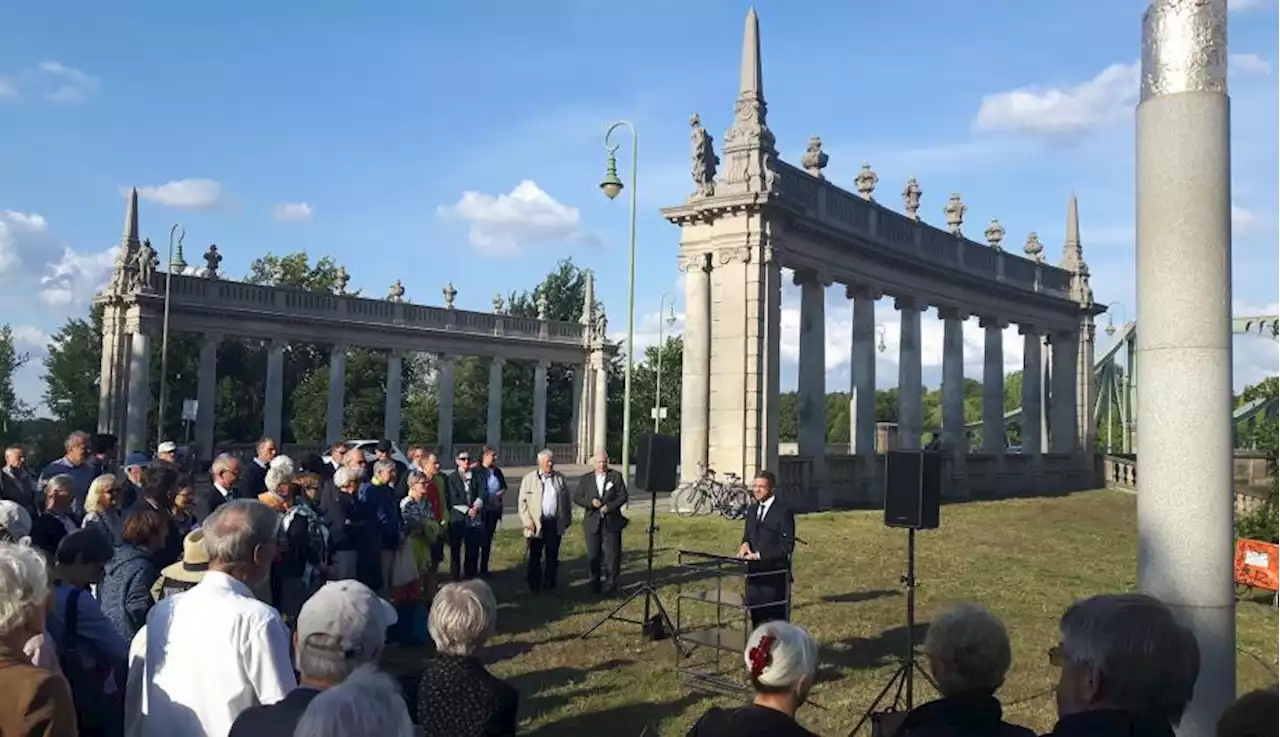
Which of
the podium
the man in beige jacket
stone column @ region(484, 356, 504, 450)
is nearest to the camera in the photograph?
the podium

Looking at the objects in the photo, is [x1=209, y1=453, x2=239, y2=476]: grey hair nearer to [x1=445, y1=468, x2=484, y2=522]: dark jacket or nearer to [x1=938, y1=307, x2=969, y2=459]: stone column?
[x1=445, y1=468, x2=484, y2=522]: dark jacket

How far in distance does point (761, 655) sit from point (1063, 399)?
42428mm

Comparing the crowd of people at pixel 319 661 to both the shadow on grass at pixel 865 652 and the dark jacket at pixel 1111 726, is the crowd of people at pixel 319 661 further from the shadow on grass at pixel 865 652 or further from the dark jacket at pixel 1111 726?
the shadow on grass at pixel 865 652

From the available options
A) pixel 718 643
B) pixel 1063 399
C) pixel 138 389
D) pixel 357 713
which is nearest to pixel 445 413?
pixel 138 389

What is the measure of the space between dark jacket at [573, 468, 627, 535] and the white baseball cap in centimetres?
1071

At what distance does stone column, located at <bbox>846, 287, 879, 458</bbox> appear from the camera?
99.5ft

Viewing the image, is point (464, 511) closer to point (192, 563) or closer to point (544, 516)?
point (544, 516)

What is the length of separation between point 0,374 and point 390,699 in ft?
215

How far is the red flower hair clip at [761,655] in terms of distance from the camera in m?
3.53

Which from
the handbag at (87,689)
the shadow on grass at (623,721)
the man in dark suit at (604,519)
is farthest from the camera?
the man in dark suit at (604,519)

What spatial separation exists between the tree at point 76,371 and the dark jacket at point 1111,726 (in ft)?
168

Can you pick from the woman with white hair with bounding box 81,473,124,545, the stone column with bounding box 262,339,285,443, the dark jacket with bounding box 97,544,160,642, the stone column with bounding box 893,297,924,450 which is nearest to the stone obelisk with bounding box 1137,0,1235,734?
the dark jacket with bounding box 97,544,160,642

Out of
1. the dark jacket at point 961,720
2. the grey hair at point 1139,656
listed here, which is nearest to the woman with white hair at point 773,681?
the dark jacket at point 961,720

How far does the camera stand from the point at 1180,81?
5844 mm
